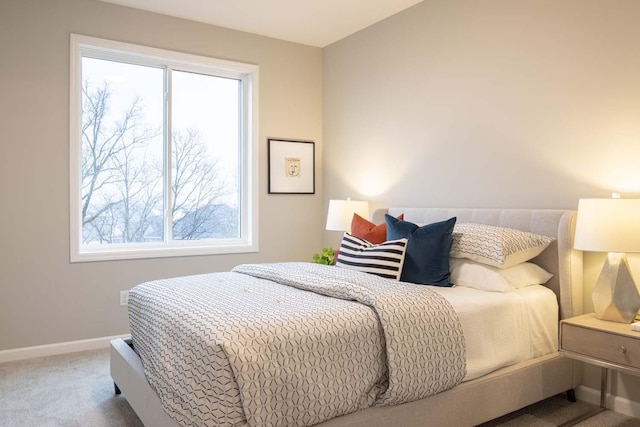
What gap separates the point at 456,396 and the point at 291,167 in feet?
9.65

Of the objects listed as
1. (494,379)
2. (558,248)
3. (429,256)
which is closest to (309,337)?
(494,379)

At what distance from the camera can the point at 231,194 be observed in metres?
4.48

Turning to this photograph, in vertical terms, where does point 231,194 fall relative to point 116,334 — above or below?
above

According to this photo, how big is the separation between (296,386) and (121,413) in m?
1.37

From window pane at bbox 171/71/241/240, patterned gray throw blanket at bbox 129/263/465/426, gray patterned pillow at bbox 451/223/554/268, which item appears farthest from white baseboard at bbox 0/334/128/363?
gray patterned pillow at bbox 451/223/554/268

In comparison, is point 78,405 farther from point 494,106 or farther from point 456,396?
point 494,106

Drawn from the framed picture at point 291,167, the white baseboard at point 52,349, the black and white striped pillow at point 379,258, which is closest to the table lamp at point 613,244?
the black and white striped pillow at point 379,258

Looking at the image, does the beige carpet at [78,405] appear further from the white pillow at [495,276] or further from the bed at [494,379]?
the white pillow at [495,276]

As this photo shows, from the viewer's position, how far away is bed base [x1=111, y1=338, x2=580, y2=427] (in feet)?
6.32

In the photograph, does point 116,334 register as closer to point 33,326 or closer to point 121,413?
point 33,326

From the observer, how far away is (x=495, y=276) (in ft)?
8.41

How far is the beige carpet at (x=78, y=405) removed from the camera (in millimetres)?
2434

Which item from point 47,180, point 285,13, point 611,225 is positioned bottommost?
point 611,225

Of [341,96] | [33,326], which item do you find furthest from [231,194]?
[33,326]
